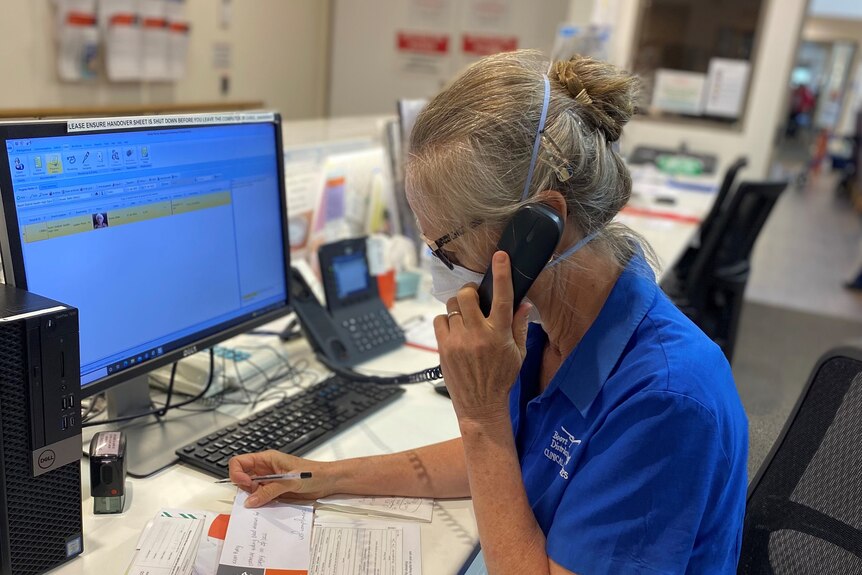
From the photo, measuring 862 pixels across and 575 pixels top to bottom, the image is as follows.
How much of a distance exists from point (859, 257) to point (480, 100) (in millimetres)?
6786

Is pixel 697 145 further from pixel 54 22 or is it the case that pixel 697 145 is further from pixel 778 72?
pixel 54 22

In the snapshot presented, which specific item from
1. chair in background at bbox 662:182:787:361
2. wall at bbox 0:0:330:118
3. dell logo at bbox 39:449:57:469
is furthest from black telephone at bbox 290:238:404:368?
wall at bbox 0:0:330:118

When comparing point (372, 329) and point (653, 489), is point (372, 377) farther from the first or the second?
point (653, 489)

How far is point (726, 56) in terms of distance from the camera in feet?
16.5

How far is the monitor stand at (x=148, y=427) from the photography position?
43.8 inches

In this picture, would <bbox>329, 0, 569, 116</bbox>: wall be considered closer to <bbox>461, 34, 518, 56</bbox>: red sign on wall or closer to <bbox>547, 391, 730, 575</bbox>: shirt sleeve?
<bbox>461, 34, 518, 56</bbox>: red sign on wall

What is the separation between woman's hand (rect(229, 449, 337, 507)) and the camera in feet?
3.36

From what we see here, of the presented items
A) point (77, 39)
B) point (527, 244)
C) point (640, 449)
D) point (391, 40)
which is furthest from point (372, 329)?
point (391, 40)

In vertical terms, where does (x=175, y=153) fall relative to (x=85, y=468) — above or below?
above

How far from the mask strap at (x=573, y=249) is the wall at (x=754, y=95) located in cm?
399

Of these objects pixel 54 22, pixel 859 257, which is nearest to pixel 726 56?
pixel 859 257

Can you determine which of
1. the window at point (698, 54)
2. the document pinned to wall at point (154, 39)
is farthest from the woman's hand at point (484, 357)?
the window at point (698, 54)

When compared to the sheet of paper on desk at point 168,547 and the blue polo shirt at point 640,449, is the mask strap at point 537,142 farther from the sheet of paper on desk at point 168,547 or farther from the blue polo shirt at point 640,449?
the sheet of paper on desk at point 168,547

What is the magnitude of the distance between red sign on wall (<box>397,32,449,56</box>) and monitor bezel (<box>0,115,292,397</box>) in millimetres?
4153
